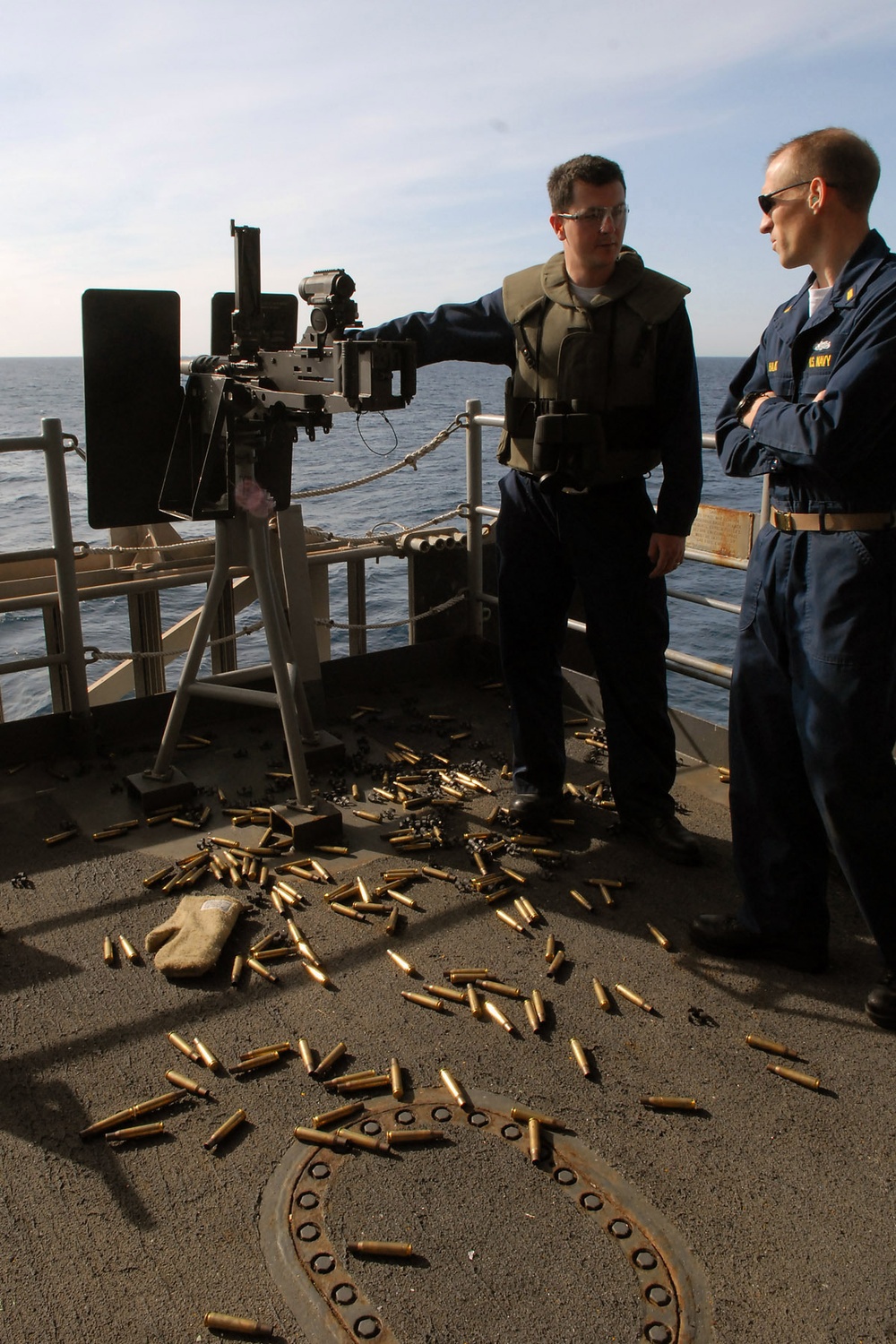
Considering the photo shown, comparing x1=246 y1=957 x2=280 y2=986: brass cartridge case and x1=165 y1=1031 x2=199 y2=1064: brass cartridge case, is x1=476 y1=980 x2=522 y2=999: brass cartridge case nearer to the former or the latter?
x1=246 y1=957 x2=280 y2=986: brass cartridge case

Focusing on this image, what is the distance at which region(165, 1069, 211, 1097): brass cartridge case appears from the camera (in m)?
3.36

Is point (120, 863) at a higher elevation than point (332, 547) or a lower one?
lower

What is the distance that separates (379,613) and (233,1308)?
74.1ft

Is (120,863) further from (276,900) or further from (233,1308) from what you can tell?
(233,1308)

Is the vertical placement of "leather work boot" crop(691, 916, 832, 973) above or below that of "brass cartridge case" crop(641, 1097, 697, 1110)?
above

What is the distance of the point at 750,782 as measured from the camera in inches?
156

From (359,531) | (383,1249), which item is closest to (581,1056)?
(383,1249)

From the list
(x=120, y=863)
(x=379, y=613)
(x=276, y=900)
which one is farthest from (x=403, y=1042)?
(x=379, y=613)

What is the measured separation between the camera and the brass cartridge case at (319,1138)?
314cm

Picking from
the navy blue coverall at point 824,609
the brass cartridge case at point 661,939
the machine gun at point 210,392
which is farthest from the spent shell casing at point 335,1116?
the machine gun at point 210,392

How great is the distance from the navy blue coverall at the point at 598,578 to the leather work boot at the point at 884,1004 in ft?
4.77

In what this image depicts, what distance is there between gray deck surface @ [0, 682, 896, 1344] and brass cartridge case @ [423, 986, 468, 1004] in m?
0.10

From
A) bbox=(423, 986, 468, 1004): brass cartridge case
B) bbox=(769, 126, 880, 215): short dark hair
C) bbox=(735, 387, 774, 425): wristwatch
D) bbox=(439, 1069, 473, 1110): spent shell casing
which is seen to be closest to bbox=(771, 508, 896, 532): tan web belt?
bbox=(735, 387, 774, 425): wristwatch

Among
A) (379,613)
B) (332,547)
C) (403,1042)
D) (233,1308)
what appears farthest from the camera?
(379,613)
